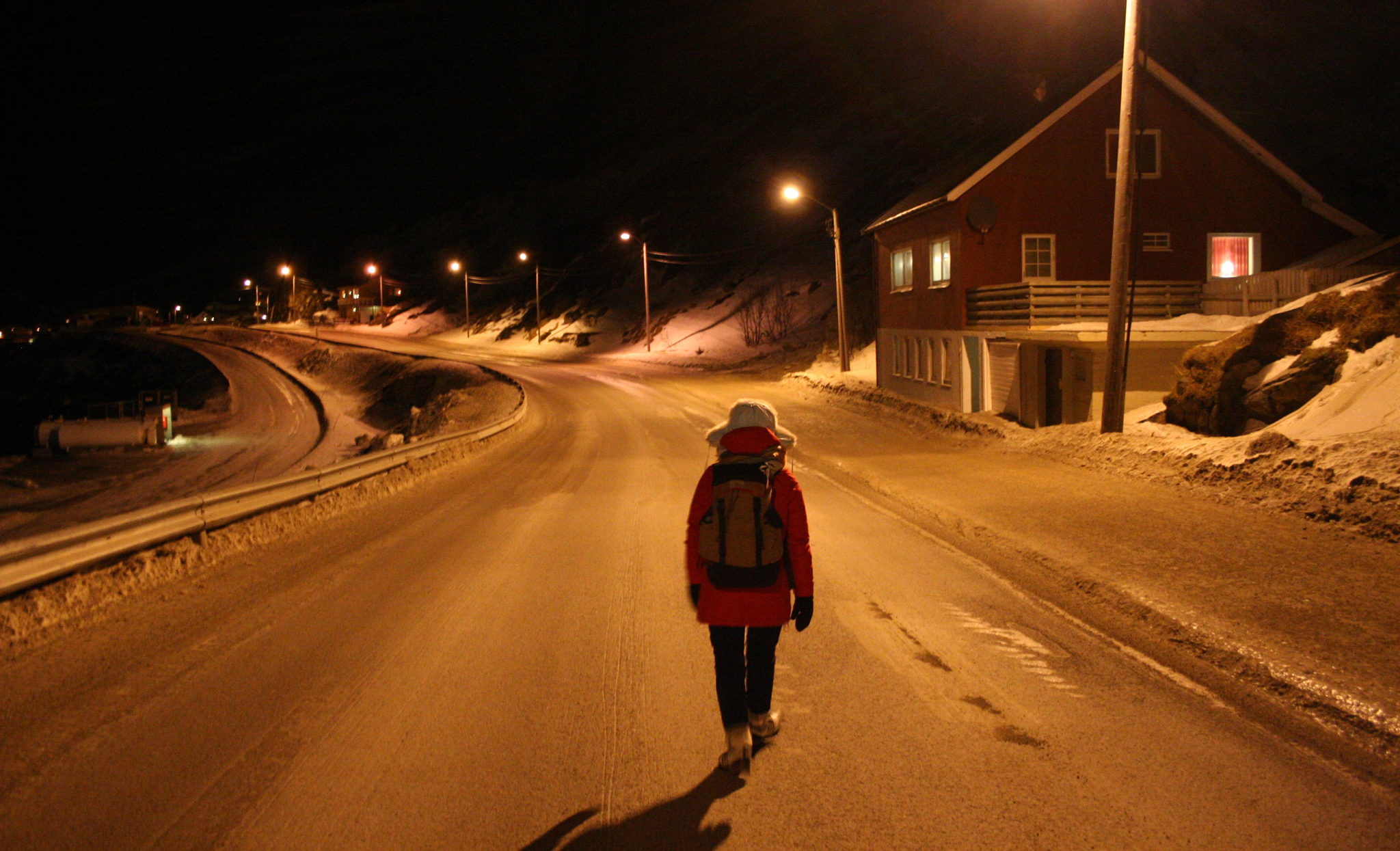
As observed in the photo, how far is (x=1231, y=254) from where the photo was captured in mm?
26359

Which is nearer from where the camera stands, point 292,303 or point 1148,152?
point 1148,152

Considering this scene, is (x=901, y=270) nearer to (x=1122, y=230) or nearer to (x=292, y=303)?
(x=1122, y=230)

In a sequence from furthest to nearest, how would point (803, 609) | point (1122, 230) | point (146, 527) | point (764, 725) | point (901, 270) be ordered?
point (901, 270)
point (1122, 230)
point (146, 527)
point (764, 725)
point (803, 609)

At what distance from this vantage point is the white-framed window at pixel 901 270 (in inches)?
1149

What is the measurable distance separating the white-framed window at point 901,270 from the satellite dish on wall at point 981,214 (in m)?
4.26

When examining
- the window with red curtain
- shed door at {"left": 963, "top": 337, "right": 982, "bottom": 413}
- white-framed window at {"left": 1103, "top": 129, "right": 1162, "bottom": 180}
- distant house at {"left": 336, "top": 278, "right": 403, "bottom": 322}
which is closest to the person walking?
shed door at {"left": 963, "top": 337, "right": 982, "bottom": 413}

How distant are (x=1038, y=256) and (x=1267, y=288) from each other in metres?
5.92

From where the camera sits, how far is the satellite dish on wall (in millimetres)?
24469

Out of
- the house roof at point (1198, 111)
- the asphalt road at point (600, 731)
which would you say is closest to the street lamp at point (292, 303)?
the house roof at point (1198, 111)

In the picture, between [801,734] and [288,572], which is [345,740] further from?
[288,572]

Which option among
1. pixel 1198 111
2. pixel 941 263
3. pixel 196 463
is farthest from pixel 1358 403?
pixel 196 463

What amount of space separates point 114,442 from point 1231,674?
44744mm

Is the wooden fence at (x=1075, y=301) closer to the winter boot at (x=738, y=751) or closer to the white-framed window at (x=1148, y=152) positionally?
the white-framed window at (x=1148, y=152)

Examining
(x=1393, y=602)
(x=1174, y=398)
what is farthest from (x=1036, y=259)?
(x=1393, y=602)
